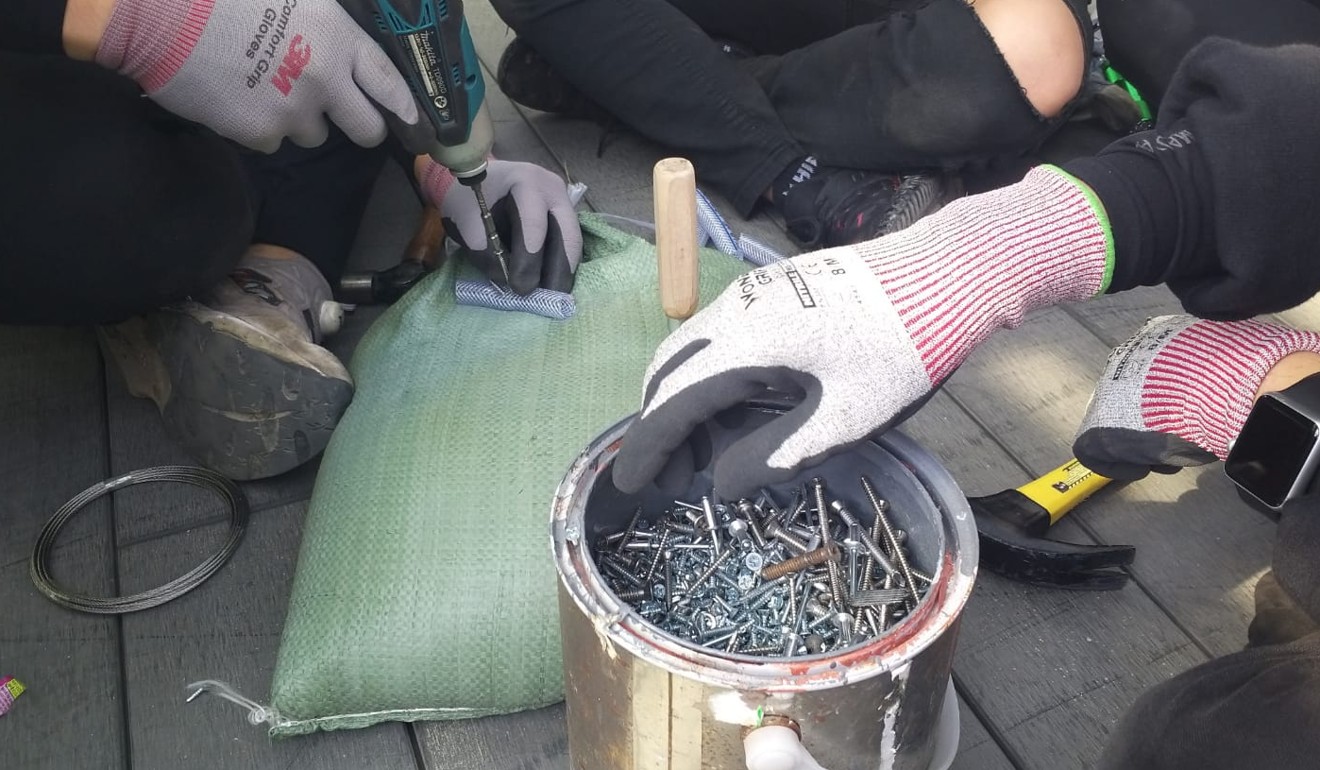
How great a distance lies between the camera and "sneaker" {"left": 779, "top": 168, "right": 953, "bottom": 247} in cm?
152

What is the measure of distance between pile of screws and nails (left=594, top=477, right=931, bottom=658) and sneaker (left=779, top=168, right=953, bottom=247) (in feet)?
2.46

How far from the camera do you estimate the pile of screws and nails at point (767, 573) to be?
0.77m

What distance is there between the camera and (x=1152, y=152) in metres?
0.92

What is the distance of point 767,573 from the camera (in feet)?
2.64

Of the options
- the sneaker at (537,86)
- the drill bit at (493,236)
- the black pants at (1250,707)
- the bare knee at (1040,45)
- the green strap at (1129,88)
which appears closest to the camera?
the black pants at (1250,707)

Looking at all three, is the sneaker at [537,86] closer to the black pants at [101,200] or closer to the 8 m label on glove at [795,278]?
the black pants at [101,200]

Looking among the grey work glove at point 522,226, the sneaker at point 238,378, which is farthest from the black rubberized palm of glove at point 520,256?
the sneaker at point 238,378

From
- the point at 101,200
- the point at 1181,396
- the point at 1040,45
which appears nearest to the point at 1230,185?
the point at 1181,396

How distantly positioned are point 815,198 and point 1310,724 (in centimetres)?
113

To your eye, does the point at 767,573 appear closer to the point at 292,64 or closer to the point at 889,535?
the point at 889,535

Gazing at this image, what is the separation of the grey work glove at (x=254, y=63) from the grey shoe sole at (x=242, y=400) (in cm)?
24

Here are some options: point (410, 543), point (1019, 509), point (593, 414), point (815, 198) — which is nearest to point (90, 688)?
point (410, 543)

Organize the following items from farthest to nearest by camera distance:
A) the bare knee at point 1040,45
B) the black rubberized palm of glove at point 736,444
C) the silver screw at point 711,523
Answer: the bare knee at point 1040,45
the silver screw at point 711,523
the black rubberized palm of glove at point 736,444

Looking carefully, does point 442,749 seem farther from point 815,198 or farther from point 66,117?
point 815,198
